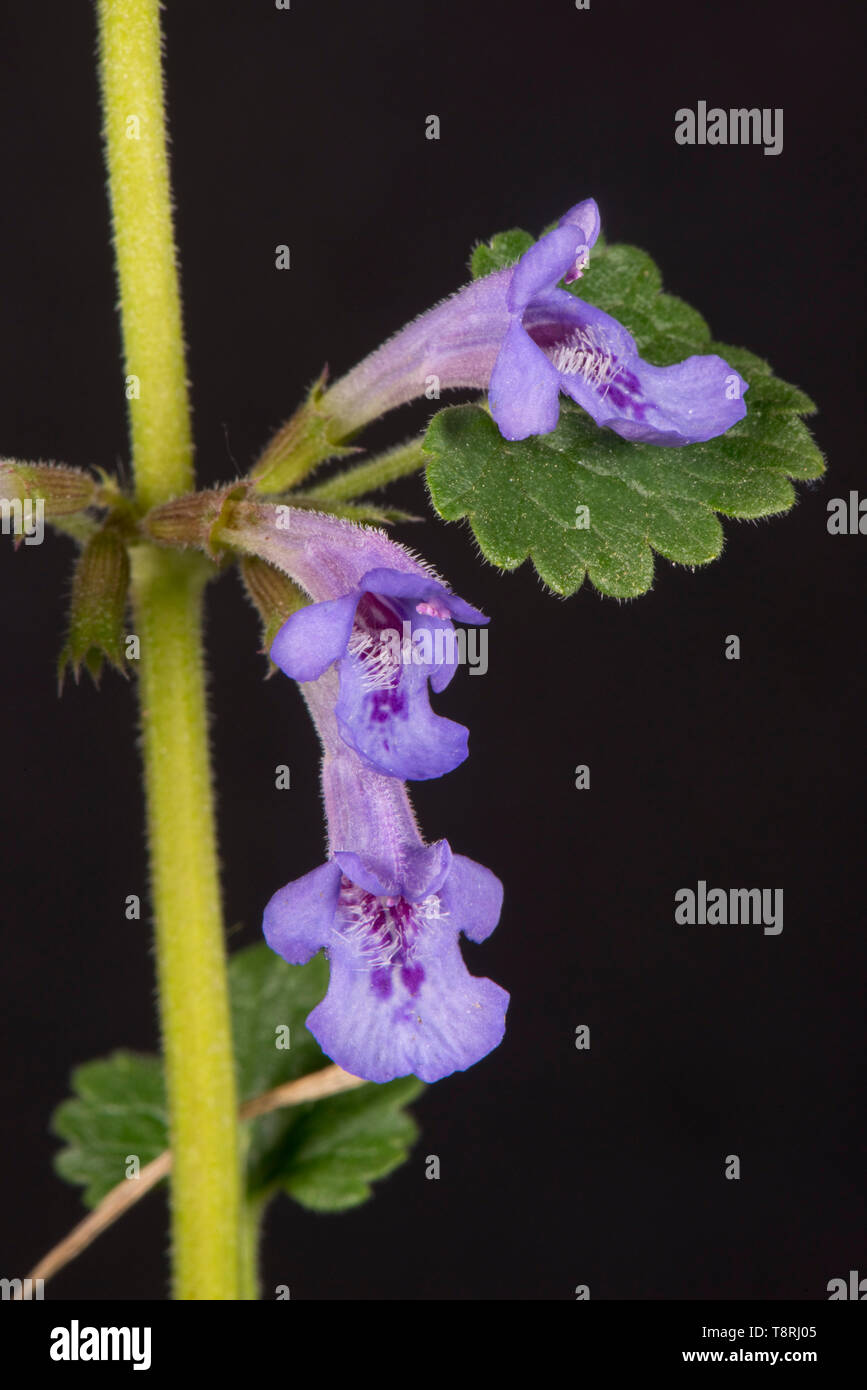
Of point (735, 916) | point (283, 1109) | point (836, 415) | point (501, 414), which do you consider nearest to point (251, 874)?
point (735, 916)

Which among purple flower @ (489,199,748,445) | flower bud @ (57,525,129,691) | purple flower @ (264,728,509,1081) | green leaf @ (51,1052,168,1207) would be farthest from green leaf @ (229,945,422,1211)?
purple flower @ (489,199,748,445)

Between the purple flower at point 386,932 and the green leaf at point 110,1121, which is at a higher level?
the purple flower at point 386,932

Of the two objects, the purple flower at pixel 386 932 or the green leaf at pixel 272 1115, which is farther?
the green leaf at pixel 272 1115

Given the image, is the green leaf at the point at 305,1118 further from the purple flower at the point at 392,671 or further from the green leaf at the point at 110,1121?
the purple flower at the point at 392,671

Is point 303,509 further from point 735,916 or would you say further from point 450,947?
point 735,916

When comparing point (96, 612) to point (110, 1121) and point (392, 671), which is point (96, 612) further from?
point (110, 1121)

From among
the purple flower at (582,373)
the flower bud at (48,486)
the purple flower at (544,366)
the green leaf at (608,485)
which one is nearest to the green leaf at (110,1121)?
the flower bud at (48,486)

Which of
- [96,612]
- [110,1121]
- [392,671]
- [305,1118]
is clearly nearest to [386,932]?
[392,671]
